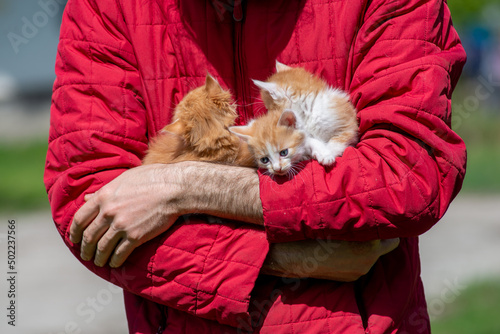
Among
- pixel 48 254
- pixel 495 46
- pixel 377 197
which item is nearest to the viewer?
pixel 377 197

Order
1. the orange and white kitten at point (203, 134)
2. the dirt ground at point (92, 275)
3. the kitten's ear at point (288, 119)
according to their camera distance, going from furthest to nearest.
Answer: the dirt ground at point (92, 275), the kitten's ear at point (288, 119), the orange and white kitten at point (203, 134)

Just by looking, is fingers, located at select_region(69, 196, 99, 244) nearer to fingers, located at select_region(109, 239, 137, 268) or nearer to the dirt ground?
fingers, located at select_region(109, 239, 137, 268)

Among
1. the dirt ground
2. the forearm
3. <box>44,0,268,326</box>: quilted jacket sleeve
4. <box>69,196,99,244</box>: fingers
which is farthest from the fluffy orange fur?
the dirt ground

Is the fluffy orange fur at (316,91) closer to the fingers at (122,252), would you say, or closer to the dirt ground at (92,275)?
the fingers at (122,252)

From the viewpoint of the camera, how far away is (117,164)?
218cm

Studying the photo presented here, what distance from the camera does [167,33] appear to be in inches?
91.0

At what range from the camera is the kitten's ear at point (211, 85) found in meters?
2.33

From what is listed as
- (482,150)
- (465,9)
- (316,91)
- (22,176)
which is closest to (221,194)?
(316,91)

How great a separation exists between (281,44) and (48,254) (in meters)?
6.12

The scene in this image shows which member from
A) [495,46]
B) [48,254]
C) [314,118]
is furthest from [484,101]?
[314,118]

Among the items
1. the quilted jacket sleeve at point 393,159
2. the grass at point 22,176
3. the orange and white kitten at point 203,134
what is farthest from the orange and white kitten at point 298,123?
the grass at point 22,176

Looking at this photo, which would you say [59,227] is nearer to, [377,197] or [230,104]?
[230,104]

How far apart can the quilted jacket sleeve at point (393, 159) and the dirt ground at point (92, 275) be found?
12.4 ft

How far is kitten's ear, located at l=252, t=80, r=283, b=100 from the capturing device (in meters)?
2.28
